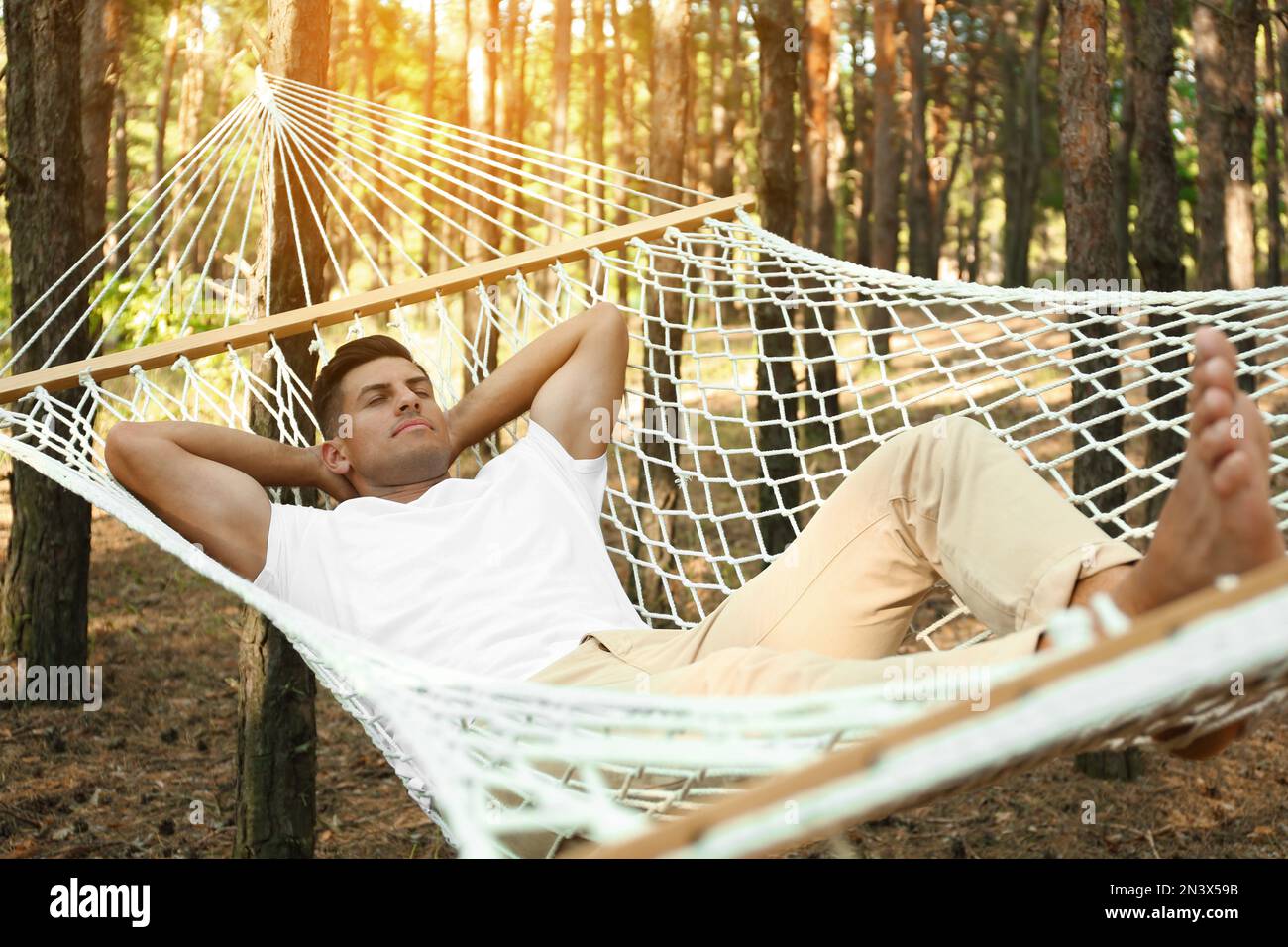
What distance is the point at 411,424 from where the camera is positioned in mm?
2004

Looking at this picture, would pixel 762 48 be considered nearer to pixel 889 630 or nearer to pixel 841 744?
pixel 889 630

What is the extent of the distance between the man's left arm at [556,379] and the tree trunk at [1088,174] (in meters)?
1.44

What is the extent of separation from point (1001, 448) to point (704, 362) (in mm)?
8296

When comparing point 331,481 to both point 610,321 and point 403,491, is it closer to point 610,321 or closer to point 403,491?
point 403,491

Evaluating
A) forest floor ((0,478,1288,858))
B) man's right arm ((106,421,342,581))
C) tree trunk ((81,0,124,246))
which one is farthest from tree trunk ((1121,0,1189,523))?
tree trunk ((81,0,124,246))

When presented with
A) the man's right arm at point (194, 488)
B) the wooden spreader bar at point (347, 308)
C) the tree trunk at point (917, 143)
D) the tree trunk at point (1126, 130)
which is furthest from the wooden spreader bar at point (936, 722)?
the tree trunk at point (917, 143)

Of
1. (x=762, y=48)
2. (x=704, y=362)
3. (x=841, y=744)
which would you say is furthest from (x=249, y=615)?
(x=704, y=362)

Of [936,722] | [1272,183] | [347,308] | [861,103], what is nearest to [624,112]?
[861,103]

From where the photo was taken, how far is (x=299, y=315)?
2.36m

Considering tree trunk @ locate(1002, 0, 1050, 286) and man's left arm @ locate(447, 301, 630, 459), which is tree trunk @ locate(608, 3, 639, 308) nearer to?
tree trunk @ locate(1002, 0, 1050, 286)

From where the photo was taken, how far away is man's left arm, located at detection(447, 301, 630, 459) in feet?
6.99

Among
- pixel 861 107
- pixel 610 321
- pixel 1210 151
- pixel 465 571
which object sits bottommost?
pixel 465 571

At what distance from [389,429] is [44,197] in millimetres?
1789

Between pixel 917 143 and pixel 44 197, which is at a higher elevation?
pixel 917 143
